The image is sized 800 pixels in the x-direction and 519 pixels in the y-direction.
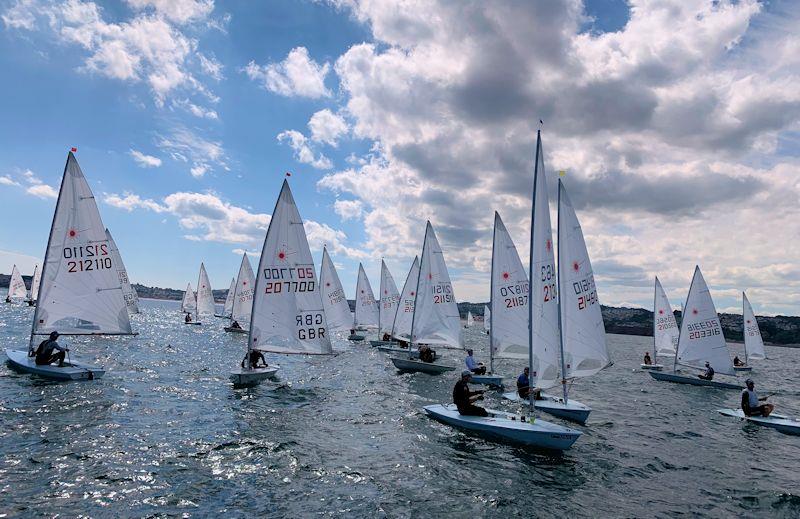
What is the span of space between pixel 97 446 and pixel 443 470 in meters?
9.60

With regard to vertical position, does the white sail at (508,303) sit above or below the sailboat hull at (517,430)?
above

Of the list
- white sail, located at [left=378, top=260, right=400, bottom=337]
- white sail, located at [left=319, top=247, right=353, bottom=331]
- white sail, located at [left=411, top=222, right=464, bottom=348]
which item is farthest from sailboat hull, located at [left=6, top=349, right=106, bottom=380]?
white sail, located at [left=378, top=260, right=400, bottom=337]

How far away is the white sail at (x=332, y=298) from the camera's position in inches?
1876

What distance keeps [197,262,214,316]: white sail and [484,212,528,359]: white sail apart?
57532mm

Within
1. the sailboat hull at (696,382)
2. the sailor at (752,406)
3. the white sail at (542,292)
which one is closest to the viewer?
the white sail at (542,292)

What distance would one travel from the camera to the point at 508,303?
25953 millimetres

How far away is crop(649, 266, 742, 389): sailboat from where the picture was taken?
32.2 meters

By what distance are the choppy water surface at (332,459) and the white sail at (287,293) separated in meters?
2.47

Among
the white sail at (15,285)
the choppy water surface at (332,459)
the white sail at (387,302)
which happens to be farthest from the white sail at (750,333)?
the white sail at (15,285)

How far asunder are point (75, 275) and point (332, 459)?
1620 centimetres

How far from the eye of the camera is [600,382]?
34469 mm

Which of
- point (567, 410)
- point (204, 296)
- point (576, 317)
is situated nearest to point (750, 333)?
point (567, 410)

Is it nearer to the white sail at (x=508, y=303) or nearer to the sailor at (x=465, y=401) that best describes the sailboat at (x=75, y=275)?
the sailor at (x=465, y=401)

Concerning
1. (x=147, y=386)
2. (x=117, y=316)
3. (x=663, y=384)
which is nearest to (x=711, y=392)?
(x=663, y=384)
